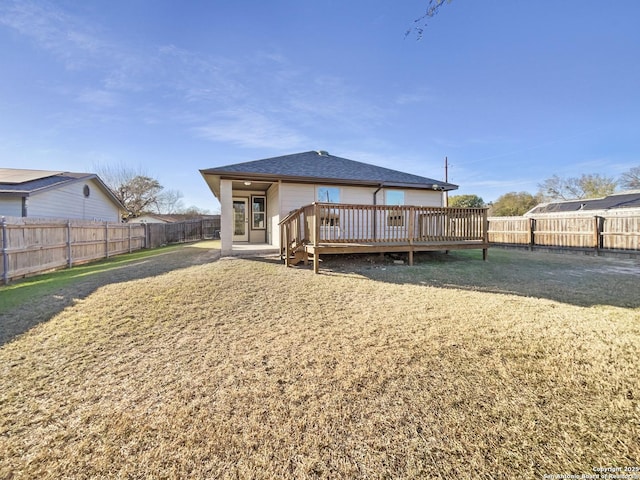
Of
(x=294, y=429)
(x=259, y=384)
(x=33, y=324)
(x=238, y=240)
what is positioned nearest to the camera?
(x=294, y=429)

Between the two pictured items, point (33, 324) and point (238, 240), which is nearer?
point (33, 324)

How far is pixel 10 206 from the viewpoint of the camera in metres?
11.4

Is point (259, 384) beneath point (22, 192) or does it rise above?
beneath

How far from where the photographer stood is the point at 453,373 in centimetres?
266

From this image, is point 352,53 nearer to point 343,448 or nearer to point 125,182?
point 343,448

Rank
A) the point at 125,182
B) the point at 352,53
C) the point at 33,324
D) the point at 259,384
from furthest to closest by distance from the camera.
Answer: the point at 125,182 < the point at 352,53 < the point at 33,324 < the point at 259,384

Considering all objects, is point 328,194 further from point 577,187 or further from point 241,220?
point 577,187

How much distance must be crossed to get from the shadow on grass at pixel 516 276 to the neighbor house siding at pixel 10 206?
13.7 metres

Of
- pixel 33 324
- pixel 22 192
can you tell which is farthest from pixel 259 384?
pixel 22 192

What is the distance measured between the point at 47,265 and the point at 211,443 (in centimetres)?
1120

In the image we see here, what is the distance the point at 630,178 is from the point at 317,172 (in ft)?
135

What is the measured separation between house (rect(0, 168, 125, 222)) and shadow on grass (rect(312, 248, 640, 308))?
44.5 feet

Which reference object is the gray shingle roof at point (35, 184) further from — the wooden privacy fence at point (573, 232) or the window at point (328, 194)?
the wooden privacy fence at point (573, 232)

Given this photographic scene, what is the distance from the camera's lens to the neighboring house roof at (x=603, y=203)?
68.9 ft
